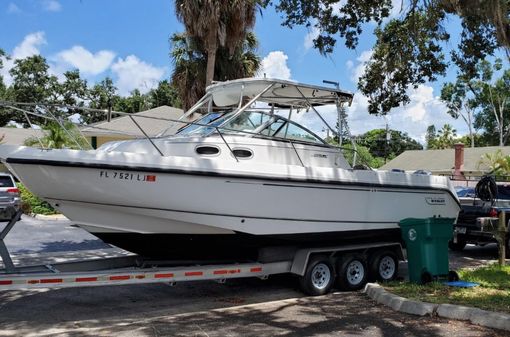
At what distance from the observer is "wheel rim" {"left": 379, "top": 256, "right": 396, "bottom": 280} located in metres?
9.43

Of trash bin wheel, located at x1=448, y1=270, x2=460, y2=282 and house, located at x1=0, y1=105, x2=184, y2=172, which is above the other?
house, located at x1=0, y1=105, x2=184, y2=172

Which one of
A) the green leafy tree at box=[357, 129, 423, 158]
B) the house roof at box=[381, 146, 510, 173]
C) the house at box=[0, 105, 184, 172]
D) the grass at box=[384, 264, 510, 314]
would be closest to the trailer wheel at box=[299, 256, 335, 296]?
the grass at box=[384, 264, 510, 314]

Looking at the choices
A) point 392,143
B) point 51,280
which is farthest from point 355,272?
point 392,143

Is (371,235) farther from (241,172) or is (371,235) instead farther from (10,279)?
(10,279)

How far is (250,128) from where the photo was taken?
8.44m

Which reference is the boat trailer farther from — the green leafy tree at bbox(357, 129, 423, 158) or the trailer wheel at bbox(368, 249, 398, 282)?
the green leafy tree at bbox(357, 129, 423, 158)

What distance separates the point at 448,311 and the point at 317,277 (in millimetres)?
2371

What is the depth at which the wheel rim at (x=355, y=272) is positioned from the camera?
8898 mm

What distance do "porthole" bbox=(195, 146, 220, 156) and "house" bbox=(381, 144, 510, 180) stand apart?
2977 centimetres

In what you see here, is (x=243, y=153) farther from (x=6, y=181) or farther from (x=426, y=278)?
(x=6, y=181)

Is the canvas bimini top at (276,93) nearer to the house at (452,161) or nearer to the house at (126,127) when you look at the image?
the house at (126,127)

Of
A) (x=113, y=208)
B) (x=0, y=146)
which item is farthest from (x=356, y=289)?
(x=0, y=146)

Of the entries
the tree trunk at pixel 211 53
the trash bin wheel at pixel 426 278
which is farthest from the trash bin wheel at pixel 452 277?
Answer: the tree trunk at pixel 211 53

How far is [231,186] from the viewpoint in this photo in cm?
735
